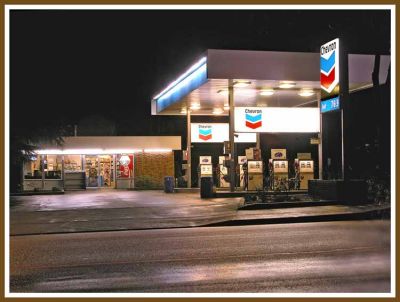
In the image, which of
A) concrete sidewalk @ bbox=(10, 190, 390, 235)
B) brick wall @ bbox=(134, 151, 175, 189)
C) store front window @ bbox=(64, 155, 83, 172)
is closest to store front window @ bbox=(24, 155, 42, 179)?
store front window @ bbox=(64, 155, 83, 172)

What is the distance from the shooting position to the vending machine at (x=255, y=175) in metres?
29.0

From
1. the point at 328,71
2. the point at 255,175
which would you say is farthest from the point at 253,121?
the point at 328,71

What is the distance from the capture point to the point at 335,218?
18.6m

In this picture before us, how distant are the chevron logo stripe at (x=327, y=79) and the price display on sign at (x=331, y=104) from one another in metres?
0.60

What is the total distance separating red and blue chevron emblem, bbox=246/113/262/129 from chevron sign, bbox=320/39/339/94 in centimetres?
549

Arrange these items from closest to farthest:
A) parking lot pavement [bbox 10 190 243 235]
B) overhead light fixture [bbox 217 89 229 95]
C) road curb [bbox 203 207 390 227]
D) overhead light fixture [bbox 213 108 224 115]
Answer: parking lot pavement [bbox 10 190 243 235] < road curb [bbox 203 207 390 227] < overhead light fixture [bbox 217 89 229 95] < overhead light fixture [bbox 213 108 224 115]

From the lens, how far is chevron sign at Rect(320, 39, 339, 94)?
21797 mm

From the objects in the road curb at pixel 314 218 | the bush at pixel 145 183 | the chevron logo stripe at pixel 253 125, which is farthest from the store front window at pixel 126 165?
the road curb at pixel 314 218

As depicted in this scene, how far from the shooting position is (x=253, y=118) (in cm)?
2753

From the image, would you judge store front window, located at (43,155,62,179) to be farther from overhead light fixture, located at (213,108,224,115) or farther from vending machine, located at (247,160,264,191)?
vending machine, located at (247,160,264,191)

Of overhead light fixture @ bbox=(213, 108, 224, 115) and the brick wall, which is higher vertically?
overhead light fixture @ bbox=(213, 108, 224, 115)

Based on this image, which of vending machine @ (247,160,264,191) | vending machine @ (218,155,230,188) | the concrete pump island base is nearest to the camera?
the concrete pump island base

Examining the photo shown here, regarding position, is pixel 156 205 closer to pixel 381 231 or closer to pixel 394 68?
pixel 381 231

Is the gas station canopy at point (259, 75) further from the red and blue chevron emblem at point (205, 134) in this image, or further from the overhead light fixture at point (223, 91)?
the red and blue chevron emblem at point (205, 134)
